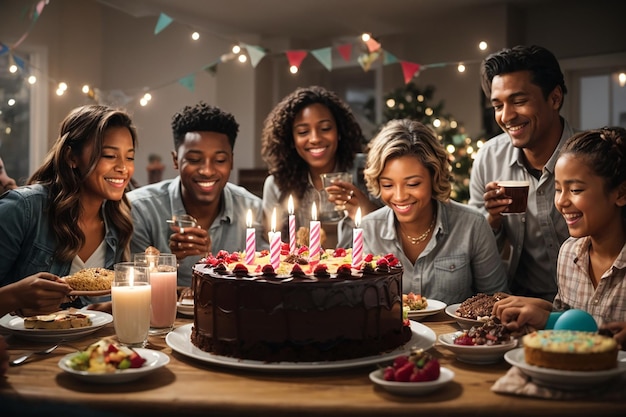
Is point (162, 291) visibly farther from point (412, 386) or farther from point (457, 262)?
point (457, 262)

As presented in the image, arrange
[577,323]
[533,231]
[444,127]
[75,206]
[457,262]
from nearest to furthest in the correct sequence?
[577,323] → [75,206] → [457,262] → [533,231] → [444,127]

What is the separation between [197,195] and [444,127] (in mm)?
5030

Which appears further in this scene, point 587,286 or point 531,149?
point 531,149

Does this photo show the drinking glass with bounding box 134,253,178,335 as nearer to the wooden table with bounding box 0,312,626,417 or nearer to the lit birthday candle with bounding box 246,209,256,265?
the lit birthday candle with bounding box 246,209,256,265

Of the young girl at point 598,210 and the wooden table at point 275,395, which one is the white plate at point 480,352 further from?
the young girl at point 598,210

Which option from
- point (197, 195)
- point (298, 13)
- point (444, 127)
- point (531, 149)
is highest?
point (298, 13)

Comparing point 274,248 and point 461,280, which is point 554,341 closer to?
point 274,248

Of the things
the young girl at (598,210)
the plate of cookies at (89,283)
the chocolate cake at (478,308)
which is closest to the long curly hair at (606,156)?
the young girl at (598,210)

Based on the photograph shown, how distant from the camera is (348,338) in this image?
2.35 m

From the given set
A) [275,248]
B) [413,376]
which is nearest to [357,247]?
[275,248]

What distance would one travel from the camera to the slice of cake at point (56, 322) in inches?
101

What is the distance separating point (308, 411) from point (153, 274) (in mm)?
1114

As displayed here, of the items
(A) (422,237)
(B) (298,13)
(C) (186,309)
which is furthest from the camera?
(B) (298,13)

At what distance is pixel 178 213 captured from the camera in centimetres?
409
